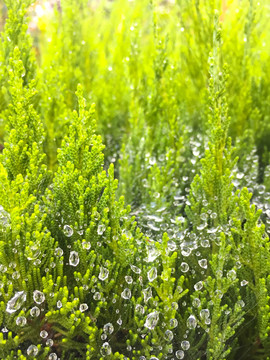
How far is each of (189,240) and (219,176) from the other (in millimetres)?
342

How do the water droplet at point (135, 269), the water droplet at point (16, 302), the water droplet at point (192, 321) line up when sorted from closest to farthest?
the water droplet at point (16, 302)
the water droplet at point (192, 321)
the water droplet at point (135, 269)

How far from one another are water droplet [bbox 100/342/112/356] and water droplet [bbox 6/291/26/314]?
353 mm

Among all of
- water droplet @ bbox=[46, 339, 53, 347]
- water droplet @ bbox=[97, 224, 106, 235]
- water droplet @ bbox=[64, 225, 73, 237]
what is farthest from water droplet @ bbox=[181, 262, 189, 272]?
water droplet @ bbox=[46, 339, 53, 347]

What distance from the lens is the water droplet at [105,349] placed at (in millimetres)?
1294

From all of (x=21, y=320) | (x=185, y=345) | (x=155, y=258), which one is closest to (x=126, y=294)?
(x=155, y=258)

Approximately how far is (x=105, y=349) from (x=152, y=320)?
0.73 feet

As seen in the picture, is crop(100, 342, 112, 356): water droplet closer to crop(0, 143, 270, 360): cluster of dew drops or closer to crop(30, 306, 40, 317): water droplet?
crop(0, 143, 270, 360): cluster of dew drops

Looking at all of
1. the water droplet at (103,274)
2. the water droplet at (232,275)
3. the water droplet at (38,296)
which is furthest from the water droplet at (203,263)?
the water droplet at (38,296)

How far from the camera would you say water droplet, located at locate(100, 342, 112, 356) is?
4.25 feet

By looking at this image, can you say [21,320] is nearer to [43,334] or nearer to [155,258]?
[43,334]

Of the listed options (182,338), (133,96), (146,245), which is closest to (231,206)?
(146,245)

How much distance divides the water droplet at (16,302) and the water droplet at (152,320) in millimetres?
473

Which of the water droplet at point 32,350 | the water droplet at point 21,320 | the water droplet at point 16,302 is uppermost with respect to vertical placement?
the water droplet at point 16,302

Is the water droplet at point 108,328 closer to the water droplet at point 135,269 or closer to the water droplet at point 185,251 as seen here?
the water droplet at point 135,269
